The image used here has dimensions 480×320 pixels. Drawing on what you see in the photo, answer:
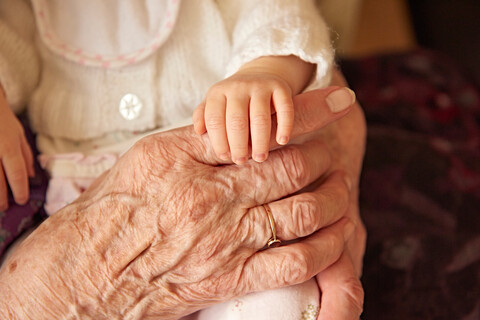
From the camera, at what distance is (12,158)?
0.84m

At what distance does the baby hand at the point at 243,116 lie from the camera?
2.18ft

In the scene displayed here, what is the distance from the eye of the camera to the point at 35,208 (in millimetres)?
924

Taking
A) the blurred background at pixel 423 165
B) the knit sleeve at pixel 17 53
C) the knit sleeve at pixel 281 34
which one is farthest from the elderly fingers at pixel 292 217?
the knit sleeve at pixel 17 53

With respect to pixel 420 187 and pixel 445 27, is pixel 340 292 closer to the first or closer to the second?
pixel 420 187

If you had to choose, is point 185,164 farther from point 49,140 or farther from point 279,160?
point 49,140

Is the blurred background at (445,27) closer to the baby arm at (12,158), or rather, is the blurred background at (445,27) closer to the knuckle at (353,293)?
the knuckle at (353,293)

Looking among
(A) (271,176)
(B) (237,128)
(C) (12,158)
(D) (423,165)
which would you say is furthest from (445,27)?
(C) (12,158)

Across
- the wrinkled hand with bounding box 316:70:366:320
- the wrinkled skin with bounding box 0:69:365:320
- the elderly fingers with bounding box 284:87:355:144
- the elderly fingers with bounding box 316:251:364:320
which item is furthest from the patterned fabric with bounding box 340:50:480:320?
the elderly fingers with bounding box 284:87:355:144

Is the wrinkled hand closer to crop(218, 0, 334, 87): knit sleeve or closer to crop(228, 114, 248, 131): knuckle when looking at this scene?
crop(218, 0, 334, 87): knit sleeve

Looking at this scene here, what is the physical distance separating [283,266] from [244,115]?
0.26 m

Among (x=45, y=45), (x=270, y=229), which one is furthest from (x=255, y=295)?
(x=45, y=45)

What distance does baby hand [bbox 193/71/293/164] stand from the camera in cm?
66

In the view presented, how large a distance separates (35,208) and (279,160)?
1.64 feet

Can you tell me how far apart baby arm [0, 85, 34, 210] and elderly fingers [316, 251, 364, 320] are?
22.6 inches
